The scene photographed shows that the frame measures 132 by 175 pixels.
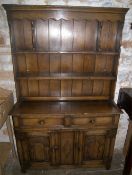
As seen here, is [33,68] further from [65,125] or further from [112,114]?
[112,114]

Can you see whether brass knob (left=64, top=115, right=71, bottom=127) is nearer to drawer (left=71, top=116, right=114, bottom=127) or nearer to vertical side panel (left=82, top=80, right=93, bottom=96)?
drawer (left=71, top=116, right=114, bottom=127)

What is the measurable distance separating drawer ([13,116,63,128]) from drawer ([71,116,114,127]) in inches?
7.7

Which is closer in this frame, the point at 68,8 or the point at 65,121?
the point at 68,8

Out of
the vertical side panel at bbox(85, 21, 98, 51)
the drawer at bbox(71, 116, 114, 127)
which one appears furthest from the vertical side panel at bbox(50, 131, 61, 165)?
the vertical side panel at bbox(85, 21, 98, 51)

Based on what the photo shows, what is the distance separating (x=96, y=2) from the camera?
1.90 meters

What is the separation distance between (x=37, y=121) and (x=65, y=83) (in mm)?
A: 647

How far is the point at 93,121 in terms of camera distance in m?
1.96

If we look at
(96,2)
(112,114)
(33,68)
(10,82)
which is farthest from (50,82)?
(96,2)

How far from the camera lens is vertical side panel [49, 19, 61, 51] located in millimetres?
1932

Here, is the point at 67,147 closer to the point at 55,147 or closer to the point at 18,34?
the point at 55,147

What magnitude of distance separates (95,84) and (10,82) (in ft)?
3.84

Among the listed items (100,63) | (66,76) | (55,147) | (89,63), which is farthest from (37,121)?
(100,63)

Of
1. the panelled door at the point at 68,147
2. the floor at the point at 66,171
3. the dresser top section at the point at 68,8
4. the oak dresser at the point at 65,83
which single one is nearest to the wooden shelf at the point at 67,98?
the oak dresser at the point at 65,83

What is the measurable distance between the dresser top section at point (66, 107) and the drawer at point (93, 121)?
8cm
